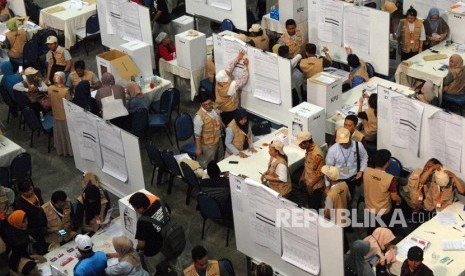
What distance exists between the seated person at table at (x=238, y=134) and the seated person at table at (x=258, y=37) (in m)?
2.96

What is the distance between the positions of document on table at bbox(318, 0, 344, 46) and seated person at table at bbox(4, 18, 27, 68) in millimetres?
5346

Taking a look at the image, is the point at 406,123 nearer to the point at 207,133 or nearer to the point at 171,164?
the point at 207,133

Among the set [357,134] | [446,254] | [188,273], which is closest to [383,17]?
[357,134]

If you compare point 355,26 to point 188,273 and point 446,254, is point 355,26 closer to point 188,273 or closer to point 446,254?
point 446,254

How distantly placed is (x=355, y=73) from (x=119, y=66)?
3.65 m

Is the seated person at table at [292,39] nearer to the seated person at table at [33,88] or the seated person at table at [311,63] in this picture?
the seated person at table at [311,63]

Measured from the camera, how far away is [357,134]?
34.0 feet

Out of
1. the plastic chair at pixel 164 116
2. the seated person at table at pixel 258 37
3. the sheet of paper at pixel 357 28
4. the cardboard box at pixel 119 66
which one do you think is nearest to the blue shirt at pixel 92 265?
the plastic chair at pixel 164 116

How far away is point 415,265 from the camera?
796cm

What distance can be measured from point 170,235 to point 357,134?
3.00m

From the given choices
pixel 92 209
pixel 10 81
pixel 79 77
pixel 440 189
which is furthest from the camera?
pixel 10 81

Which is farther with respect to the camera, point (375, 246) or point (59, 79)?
point (59, 79)

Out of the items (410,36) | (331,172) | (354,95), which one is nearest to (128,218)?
(331,172)

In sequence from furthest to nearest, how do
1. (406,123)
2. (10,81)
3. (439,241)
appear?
1. (10,81)
2. (406,123)
3. (439,241)
